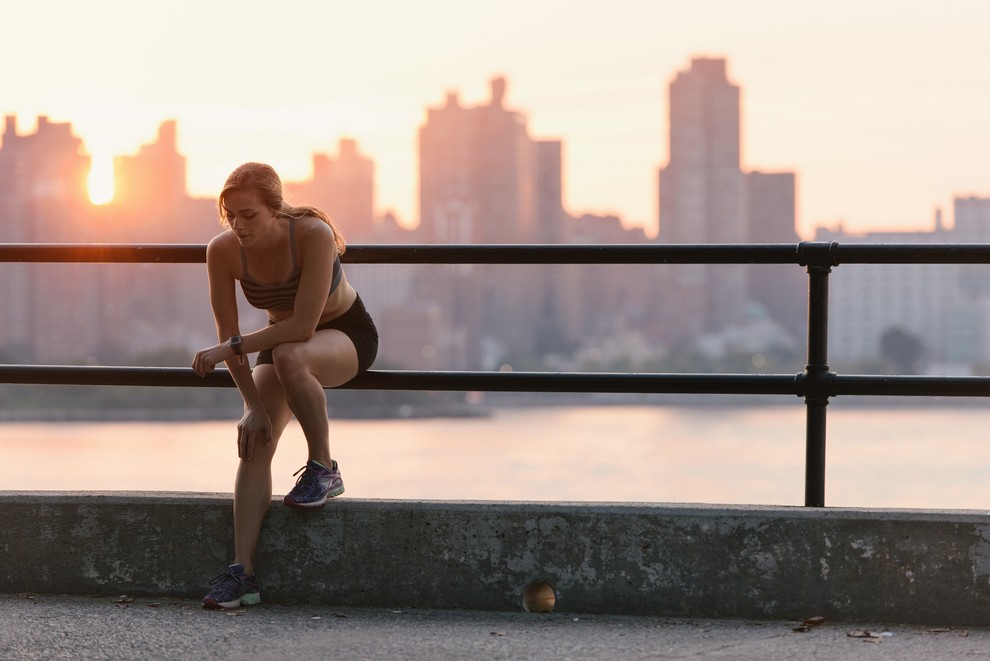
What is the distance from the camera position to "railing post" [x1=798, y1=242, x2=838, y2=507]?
142 inches

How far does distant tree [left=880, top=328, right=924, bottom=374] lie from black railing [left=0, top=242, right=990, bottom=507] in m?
145

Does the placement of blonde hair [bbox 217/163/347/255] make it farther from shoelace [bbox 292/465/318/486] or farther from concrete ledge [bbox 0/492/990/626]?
concrete ledge [bbox 0/492/990/626]

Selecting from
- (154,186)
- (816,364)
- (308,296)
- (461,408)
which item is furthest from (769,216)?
(308,296)

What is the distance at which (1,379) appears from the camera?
12.7ft

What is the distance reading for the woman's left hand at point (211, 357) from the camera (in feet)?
11.5

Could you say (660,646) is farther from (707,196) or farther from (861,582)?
(707,196)

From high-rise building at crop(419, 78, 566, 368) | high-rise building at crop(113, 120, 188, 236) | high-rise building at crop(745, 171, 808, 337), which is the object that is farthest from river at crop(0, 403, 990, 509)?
high-rise building at crop(745, 171, 808, 337)

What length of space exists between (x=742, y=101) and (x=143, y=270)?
3637 inches

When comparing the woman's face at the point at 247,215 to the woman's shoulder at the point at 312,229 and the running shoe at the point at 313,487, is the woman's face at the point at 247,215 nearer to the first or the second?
the woman's shoulder at the point at 312,229

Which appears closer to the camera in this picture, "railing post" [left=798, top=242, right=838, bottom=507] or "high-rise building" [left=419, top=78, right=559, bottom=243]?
"railing post" [left=798, top=242, right=838, bottom=507]

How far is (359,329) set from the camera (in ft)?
12.6

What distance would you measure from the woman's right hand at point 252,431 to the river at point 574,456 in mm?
71143

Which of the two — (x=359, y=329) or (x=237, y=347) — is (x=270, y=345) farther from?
(x=359, y=329)

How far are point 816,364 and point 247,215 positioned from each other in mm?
1647
